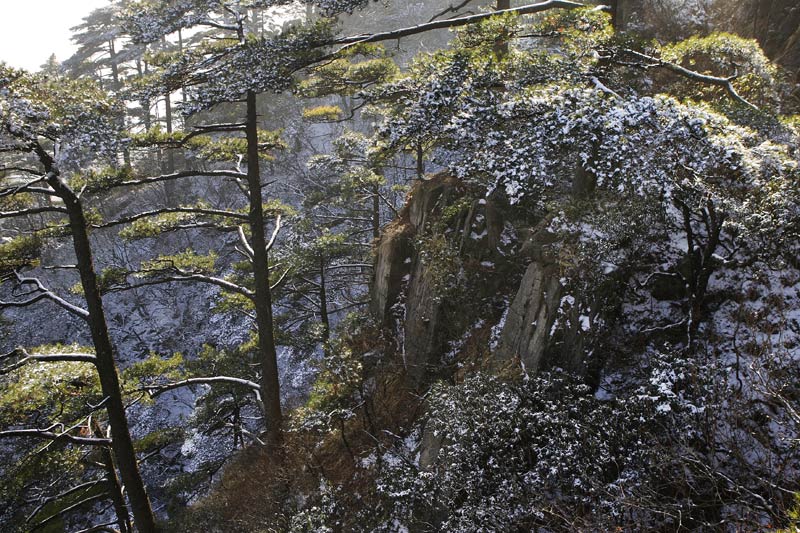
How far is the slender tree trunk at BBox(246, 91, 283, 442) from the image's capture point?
26.8ft

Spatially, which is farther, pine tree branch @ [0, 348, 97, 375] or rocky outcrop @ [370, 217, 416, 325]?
rocky outcrop @ [370, 217, 416, 325]

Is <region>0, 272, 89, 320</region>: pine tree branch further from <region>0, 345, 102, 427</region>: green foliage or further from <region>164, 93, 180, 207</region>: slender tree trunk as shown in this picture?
<region>164, 93, 180, 207</region>: slender tree trunk

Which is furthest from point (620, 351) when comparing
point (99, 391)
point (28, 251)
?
point (28, 251)

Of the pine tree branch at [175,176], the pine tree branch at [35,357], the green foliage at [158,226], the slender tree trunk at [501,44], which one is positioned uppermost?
the slender tree trunk at [501,44]

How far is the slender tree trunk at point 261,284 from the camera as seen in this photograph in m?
8.18

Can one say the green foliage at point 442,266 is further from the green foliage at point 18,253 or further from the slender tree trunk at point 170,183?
the slender tree trunk at point 170,183

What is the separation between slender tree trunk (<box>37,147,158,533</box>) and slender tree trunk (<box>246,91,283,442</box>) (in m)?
2.46

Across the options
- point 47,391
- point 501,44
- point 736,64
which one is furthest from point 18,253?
point 736,64

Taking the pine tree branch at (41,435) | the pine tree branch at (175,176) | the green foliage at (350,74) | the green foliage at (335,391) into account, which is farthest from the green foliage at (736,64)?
the pine tree branch at (41,435)

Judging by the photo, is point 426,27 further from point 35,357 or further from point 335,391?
point 35,357

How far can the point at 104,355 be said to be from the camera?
720 centimetres

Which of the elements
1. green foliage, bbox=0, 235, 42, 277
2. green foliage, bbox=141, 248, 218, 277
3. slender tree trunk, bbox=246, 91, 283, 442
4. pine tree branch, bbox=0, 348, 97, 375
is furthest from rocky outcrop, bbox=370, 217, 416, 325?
green foliage, bbox=0, 235, 42, 277

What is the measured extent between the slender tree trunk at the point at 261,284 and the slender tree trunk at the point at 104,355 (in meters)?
2.46

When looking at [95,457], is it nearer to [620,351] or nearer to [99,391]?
[99,391]
